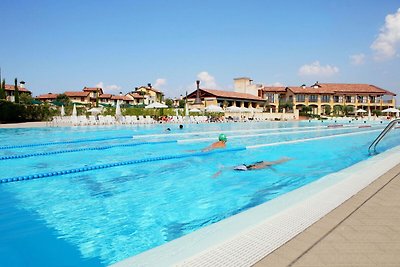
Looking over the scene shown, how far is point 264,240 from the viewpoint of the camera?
8.08 feet

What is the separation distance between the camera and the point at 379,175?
4.89m

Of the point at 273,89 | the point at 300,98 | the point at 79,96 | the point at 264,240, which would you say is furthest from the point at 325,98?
the point at 264,240

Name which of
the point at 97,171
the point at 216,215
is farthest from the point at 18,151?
the point at 216,215

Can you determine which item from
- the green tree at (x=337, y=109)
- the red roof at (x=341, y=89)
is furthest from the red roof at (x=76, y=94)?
the green tree at (x=337, y=109)

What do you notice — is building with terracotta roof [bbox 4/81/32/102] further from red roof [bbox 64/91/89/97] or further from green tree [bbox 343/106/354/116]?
green tree [bbox 343/106/354/116]

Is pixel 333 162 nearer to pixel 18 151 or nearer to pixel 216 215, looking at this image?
pixel 216 215

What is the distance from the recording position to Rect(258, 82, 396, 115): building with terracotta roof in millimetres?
58906

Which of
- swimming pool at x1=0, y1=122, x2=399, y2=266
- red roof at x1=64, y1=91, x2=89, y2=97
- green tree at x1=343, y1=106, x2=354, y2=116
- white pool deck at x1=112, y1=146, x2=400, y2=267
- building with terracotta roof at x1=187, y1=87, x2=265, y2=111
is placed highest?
red roof at x1=64, y1=91, x2=89, y2=97

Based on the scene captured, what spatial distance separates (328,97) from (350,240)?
61437 millimetres

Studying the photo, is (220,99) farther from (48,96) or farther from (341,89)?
(48,96)

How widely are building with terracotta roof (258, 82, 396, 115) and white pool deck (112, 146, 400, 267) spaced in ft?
183

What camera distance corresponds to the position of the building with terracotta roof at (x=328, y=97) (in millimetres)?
58906

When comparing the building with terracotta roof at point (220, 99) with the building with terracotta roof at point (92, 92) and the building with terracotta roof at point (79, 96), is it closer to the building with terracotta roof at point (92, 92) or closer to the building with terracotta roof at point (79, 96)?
the building with terracotta roof at point (79, 96)

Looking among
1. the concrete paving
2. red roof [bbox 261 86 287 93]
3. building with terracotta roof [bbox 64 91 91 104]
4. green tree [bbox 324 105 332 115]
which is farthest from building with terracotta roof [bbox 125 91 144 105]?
the concrete paving
